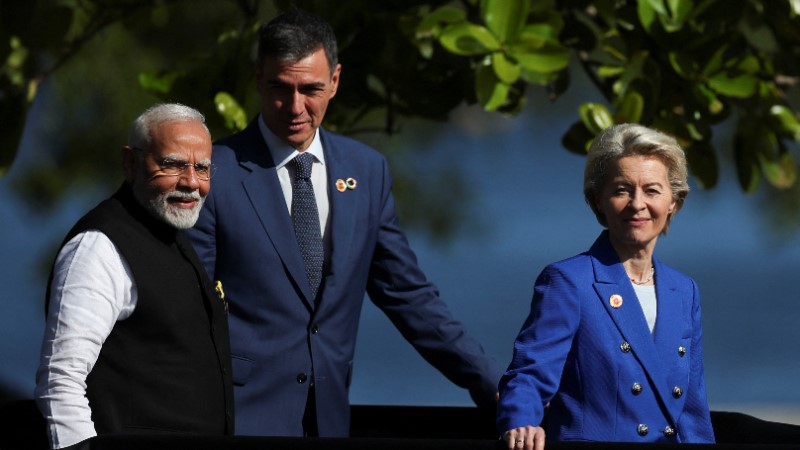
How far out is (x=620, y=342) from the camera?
10.4ft

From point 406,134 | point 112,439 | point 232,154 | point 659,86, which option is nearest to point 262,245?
point 232,154

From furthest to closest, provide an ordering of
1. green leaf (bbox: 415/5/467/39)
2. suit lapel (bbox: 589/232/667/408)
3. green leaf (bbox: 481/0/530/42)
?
green leaf (bbox: 415/5/467/39) → green leaf (bbox: 481/0/530/42) → suit lapel (bbox: 589/232/667/408)

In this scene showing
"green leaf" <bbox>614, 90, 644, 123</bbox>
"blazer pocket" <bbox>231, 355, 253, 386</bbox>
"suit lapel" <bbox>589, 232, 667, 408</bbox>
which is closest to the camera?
"suit lapel" <bbox>589, 232, 667, 408</bbox>

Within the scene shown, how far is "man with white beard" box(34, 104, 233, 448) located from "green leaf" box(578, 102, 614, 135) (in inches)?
62.4

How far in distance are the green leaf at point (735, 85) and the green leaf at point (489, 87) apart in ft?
2.30

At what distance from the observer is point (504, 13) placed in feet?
14.0

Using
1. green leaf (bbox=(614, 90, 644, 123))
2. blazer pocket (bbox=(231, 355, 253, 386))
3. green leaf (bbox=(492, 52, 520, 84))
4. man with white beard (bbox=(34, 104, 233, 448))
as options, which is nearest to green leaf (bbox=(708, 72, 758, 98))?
green leaf (bbox=(614, 90, 644, 123))

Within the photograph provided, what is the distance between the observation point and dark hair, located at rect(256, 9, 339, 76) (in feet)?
12.0

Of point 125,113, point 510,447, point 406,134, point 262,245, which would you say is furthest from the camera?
point 406,134

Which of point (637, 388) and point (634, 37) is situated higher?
point (634, 37)

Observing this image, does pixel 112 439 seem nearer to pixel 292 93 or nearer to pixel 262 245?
pixel 262 245

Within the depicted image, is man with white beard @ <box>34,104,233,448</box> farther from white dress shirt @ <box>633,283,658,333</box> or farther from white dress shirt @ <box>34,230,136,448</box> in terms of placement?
white dress shirt @ <box>633,283,658,333</box>

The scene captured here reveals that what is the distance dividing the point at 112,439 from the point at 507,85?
1892 millimetres

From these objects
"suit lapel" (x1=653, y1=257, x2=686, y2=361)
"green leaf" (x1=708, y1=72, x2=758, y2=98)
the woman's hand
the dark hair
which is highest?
the dark hair
